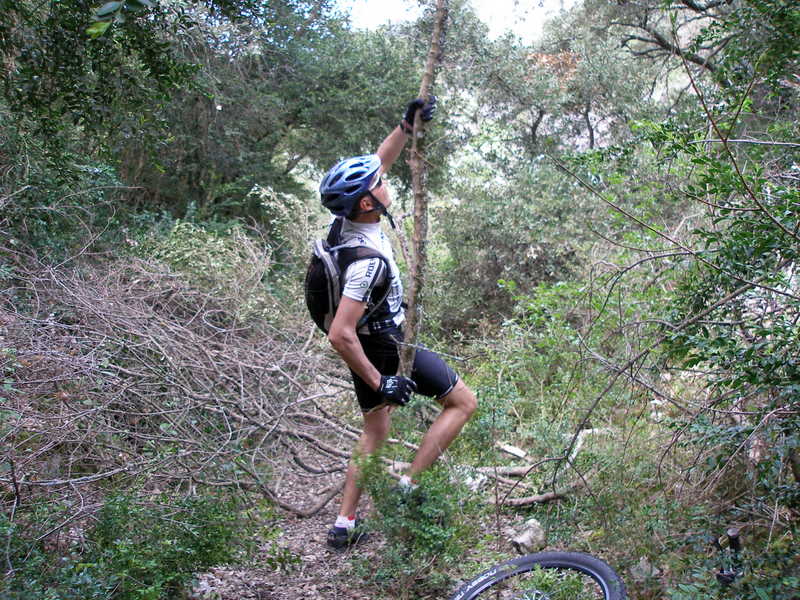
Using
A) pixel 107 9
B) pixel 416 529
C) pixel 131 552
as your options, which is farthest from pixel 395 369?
pixel 107 9

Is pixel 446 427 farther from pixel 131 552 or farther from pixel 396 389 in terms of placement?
pixel 131 552

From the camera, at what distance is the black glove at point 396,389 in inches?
138

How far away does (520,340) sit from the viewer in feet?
19.1

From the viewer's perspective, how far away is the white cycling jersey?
351cm

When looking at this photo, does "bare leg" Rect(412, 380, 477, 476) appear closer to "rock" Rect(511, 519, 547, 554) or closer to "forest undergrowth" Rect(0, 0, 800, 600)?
"forest undergrowth" Rect(0, 0, 800, 600)

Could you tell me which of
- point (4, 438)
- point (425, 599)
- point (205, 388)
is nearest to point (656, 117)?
point (205, 388)

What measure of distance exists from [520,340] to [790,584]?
3.43 metres

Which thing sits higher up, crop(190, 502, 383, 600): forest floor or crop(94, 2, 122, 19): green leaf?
crop(94, 2, 122, 19): green leaf

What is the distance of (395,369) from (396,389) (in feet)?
1.34

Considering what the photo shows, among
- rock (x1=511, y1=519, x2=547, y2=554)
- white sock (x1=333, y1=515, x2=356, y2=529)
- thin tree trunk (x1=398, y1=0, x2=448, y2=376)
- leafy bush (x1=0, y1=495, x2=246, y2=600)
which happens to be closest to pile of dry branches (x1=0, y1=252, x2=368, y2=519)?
leafy bush (x1=0, y1=495, x2=246, y2=600)

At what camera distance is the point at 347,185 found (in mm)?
3633

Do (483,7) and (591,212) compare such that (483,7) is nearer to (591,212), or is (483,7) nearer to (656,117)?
(656,117)

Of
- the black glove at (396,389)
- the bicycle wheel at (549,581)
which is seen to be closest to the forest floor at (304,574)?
the bicycle wheel at (549,581)

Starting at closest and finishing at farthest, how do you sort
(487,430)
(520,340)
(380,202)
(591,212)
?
(380,202), (487,430), (520,340), (591,212)
